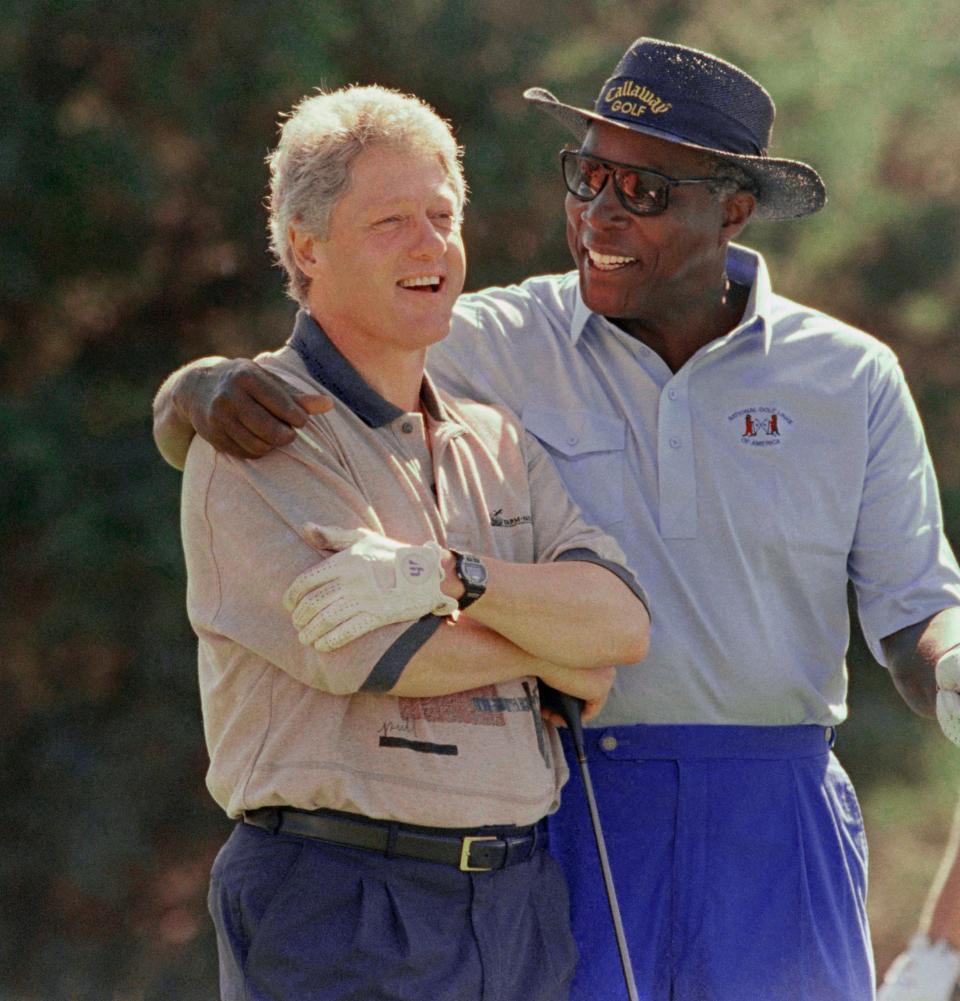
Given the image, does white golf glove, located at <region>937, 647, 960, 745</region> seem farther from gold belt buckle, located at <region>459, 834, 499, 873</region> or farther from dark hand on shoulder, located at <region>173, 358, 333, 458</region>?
dark hand on shoulder, located at <region>173, 358, 333, 458</region>

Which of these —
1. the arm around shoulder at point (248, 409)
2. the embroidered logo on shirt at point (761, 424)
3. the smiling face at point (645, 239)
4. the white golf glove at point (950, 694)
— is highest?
the smiling face at point (645, 239)

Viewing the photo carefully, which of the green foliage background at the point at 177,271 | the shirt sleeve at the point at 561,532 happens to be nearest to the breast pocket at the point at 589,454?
the shirt sleeve at the point at 561,532

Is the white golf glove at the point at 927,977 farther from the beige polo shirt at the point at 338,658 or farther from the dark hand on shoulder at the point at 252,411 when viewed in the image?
the dark hand on shoulder at the point at 252,411

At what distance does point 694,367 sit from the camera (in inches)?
125

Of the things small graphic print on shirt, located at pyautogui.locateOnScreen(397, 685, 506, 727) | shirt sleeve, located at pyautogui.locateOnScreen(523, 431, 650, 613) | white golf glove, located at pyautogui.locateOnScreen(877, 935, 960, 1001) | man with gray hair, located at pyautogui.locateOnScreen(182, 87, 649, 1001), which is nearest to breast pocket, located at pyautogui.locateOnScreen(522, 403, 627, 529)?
shirt sleeve, located at pyautogui.locateOnScreen(523, 431, 650, 613)

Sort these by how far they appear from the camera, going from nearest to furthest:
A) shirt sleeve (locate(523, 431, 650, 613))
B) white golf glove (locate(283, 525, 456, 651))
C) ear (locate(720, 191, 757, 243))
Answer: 1. white golf glove (locate(283, 525, 456, 651))
2. shirt sleeve (locate(523, 431, 650, 613))
3. ear (locate(720, 191, 757, 243))

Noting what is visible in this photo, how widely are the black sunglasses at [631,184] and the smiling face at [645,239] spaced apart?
0.04 feet

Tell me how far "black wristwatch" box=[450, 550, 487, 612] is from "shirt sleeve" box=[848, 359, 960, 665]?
38.9 inches

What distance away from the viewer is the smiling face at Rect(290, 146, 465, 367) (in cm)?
266

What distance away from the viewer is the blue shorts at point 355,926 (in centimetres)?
245

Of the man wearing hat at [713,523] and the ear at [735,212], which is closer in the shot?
the man wearing hat at [713,523]

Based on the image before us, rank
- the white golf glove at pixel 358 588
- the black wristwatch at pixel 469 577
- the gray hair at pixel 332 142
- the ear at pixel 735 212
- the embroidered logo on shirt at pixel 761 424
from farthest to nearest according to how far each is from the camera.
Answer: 1. the ear at pixel 735 212
2. the embroidered logo on shirt at pixel 761 424
3. the gray hair at pixel 332 142
4. the black wristwatch at pixel 469 577
5. the white golf glove at pixel 358 588

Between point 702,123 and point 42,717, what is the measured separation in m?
3.78

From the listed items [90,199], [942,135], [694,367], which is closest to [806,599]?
[694,367]
